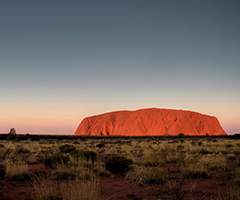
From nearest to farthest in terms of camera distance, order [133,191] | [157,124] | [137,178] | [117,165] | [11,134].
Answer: [133,191] < [137,178] < [117,165] < [11,134] < [157,124]

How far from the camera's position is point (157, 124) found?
70.8 meters

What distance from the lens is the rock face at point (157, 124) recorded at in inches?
2665

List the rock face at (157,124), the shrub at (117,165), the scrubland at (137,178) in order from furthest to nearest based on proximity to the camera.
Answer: the rock face at (157,124), the shrub at (117,165), the scrubland at (137,178)

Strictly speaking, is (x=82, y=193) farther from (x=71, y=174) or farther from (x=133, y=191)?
(x=71, y=174)

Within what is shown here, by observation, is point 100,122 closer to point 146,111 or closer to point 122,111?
point 122,111

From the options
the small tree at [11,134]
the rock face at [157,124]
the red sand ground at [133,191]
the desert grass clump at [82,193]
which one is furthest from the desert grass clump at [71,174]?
the rock face at [157,124]

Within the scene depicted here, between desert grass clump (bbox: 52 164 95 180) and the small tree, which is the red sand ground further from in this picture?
the small tree

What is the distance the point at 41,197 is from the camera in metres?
3.90

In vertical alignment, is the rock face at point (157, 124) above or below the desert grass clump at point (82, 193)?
above

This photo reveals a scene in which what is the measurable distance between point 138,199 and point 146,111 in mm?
74728

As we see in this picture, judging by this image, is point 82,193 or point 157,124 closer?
point 82,193

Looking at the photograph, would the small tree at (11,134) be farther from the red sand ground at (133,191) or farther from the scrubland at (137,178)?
the red sand ground at (133,191)

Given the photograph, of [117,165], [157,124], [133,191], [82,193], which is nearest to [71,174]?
[117,165]

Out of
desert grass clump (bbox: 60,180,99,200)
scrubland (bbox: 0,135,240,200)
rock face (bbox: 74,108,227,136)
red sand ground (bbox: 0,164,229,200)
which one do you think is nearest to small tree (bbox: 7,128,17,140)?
scrubland (bbox: 0,135,240,200)
